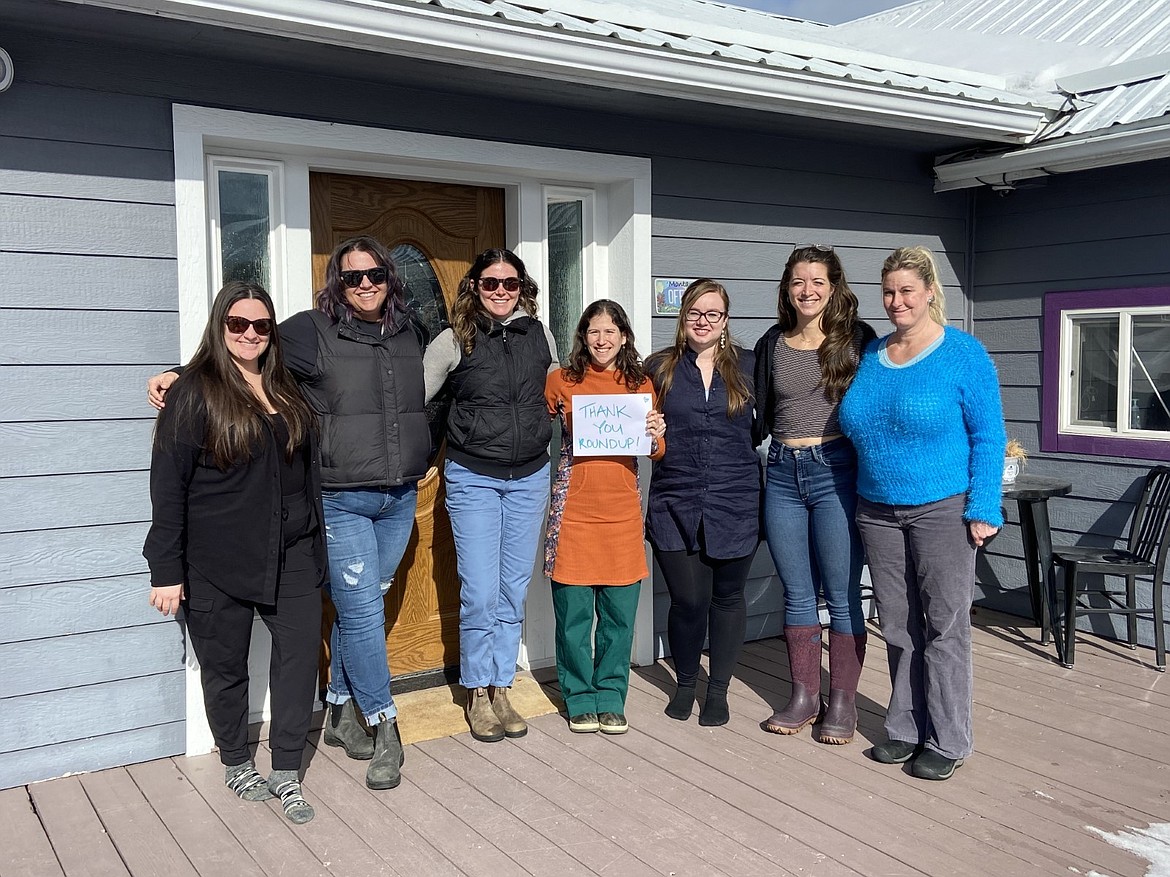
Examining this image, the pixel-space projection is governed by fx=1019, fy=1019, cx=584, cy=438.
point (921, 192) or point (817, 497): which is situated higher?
point (921, 192)

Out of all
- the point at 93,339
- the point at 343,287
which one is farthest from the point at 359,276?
the point at 93,339

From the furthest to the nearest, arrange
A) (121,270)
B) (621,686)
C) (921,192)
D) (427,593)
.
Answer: (921,192) → (427,593) → (621,686) → (121,270)

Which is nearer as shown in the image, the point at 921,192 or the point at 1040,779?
the point at 1040,779

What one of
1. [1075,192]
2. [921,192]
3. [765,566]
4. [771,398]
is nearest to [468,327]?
[771,398]

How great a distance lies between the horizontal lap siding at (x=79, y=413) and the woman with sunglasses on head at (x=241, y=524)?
471 mm

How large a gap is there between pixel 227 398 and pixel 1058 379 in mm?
3980

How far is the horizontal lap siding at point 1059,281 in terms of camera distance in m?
4.71

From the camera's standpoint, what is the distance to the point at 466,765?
11.1ft

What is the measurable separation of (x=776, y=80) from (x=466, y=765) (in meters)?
Result: 2.75

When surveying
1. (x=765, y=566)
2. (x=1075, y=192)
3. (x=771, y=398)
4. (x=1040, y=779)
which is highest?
(x=1075, y=192)

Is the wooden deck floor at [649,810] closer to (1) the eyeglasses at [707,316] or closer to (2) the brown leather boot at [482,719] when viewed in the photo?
(2) the brown leather boot at [482,719]

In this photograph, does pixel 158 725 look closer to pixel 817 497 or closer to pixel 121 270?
pixel 121 270

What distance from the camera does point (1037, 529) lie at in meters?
4.62

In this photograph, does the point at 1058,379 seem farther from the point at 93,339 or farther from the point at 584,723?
the point at 93,339
